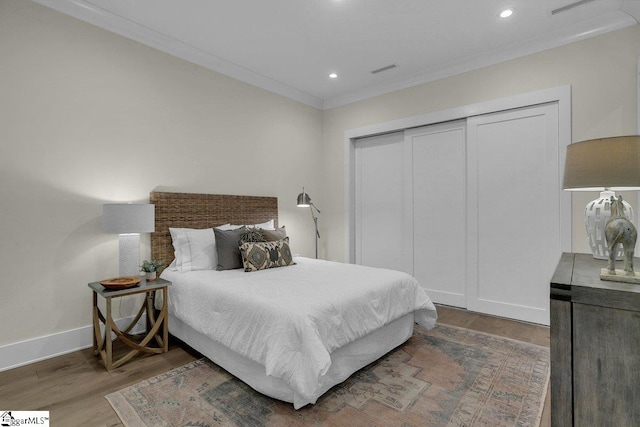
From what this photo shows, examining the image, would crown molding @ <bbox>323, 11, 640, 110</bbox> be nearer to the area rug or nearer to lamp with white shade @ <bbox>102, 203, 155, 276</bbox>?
the area rug

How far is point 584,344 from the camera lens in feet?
3.76

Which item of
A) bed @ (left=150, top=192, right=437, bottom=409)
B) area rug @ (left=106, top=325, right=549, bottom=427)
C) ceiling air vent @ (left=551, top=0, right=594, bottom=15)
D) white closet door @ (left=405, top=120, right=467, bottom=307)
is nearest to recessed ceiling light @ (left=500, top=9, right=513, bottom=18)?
ceiling air vent @ (left=551, top=0, right=594, bottom=15)

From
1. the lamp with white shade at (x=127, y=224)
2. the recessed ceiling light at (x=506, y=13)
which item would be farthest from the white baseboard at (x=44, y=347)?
the recessed ceiling light at (x=506, y=13)

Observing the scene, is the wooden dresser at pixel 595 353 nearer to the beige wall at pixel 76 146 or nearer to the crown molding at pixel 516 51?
the crown molding at pixel 516 51

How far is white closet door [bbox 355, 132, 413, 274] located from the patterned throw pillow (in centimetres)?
170

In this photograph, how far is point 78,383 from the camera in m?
2.15

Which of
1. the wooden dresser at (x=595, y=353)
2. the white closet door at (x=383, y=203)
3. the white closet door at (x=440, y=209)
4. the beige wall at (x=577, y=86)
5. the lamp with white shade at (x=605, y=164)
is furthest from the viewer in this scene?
the white closet door at (x=383, y=203)

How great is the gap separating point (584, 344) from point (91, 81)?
3.69 metres

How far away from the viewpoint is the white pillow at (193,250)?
2992 mm

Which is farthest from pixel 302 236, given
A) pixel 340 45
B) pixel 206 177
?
pixel 340 45

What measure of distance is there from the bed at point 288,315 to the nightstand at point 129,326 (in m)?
0.14

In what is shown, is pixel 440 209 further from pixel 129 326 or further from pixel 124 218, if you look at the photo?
pixel 129 326

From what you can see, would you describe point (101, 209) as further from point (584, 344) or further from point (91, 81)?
point (584, 344)

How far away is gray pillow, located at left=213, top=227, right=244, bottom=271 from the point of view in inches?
118
